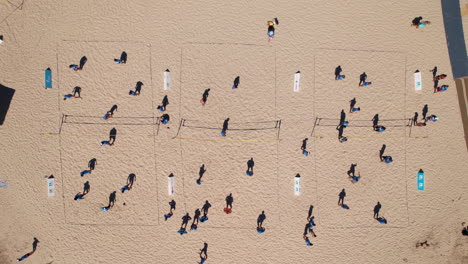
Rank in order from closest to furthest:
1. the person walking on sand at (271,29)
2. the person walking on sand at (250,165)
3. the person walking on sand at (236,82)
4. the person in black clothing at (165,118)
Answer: the person walking on sand at (271,29) < the person in black clothing at (165,118) < the person walking on sand at (236,82) < the person walking on sand at (250,165)

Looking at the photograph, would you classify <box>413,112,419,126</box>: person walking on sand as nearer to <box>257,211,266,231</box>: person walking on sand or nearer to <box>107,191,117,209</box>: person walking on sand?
<box>257,211,266,231</box>: person walking on sand

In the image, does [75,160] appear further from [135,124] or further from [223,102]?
[223,102]

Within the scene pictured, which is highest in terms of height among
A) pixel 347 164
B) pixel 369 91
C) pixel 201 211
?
pixel 369 91

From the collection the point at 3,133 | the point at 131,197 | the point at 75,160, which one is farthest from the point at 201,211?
A: the point at 3,133

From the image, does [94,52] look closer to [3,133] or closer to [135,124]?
[135,124]

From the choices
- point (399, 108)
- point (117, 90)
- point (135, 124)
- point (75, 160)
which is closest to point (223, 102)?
point (135, 124)

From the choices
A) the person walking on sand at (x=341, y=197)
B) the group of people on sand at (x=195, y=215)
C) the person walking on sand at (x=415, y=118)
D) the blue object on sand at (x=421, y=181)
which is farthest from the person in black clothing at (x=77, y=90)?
the blue object on sand at (x=421, y=181)

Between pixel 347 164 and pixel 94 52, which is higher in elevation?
pixel 94 52

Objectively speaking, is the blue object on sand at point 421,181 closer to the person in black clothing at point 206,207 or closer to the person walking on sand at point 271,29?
the person walking on sand at point 271,29

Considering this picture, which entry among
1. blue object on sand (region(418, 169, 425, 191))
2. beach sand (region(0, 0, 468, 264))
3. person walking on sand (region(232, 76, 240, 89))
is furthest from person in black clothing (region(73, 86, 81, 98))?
blue object on sand (region(418, 169, 425, 191))

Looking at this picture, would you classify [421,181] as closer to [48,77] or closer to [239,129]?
[239,129]
